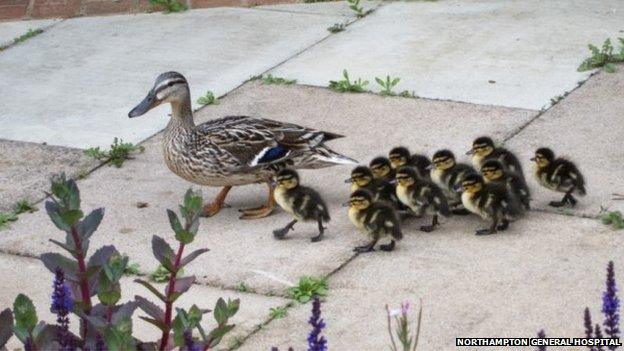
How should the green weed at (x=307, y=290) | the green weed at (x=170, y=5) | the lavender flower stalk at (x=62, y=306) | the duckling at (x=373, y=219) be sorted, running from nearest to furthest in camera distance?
1. the lavender flower stalk at (x=62, y=306)
2. the green weed at (x=307, y=290)
3. the duckling at (x=373, y=219)
4. the green weed at (x=170, y=5)

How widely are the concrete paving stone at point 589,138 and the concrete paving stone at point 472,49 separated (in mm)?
207

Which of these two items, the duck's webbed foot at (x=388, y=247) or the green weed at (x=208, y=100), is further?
the green weed at (x=208, y=100)

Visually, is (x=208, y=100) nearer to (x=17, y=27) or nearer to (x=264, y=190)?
(x=264, y=190)

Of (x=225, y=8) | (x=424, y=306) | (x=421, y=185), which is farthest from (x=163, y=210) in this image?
(x=225, y=8)

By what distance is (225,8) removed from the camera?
11719 mm

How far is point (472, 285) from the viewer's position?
6.66m

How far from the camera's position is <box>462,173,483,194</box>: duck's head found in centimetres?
729

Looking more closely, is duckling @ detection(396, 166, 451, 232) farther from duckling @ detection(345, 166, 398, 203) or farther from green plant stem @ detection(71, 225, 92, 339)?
green plant stem @ detection(71, 225, 92, 339)

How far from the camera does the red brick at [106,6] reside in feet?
38.9

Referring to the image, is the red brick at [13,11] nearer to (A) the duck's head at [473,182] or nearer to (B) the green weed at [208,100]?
(B) the green weed at [208,100]

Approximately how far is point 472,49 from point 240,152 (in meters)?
3.07

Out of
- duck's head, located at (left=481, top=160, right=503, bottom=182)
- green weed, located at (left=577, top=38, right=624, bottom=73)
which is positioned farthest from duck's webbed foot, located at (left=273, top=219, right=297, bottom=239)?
green weed, located at (left=577, top=38, right=624, bottom=73)

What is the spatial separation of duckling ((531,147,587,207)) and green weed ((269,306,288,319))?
1893mm

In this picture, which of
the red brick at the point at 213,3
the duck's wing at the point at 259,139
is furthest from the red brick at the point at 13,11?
the duck's wing at the point at 259,139
